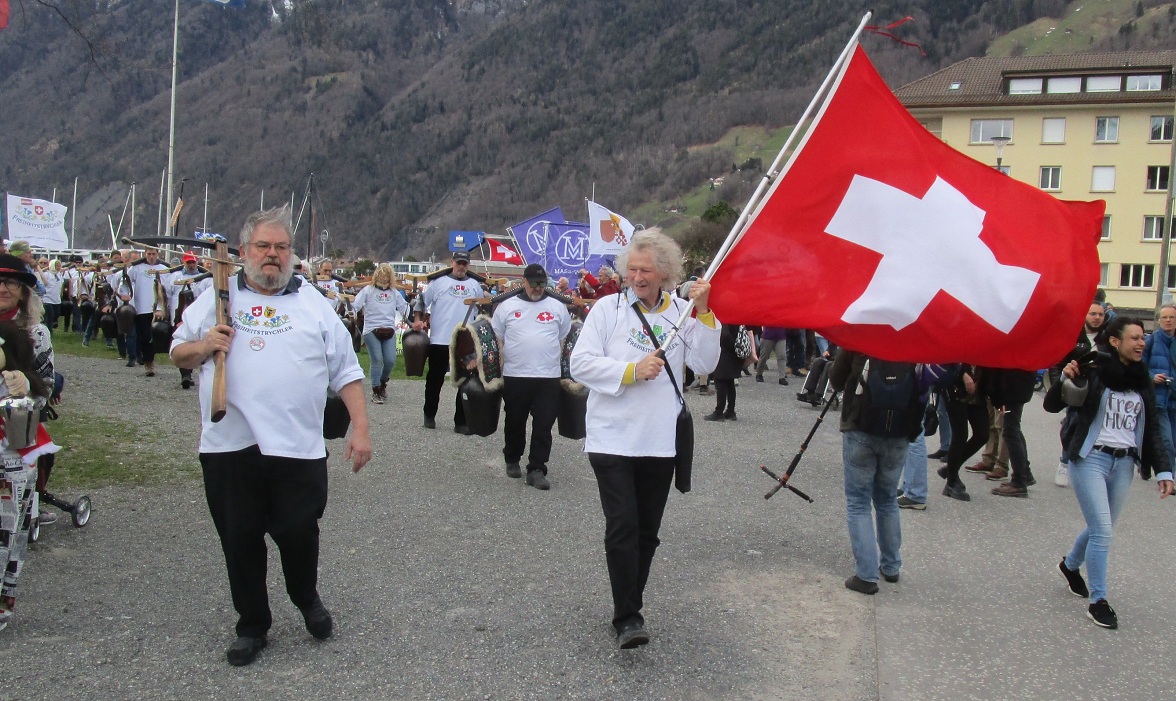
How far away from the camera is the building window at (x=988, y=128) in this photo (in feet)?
192

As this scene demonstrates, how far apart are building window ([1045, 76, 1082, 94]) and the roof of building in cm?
43

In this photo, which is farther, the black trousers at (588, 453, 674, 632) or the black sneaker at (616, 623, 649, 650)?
the black trousers at (588, 453, 674, 632)

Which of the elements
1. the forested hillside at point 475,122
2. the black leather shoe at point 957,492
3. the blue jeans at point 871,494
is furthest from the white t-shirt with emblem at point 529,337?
the forested hillside at point 475,122

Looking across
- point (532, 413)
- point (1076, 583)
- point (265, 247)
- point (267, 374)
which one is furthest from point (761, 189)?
point (532, 413)

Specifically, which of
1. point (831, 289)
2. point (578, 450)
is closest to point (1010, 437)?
point (578, 450)

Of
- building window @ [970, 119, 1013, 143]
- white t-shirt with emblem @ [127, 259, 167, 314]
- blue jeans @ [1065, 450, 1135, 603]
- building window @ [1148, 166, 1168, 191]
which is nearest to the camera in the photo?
blue jeans @ [1065, 450, 1135, 603]

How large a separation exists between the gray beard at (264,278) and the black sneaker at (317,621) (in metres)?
1.48

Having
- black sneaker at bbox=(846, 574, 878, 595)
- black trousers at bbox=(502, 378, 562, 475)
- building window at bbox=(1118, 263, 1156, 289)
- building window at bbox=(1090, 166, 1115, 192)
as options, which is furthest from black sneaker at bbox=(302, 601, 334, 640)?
building window at bbox=(1090, 166, 1115, 192)

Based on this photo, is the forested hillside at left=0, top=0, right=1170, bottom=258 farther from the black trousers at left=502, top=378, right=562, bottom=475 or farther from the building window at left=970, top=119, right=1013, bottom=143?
the black trousers at left=502, top=378, right=562, bottom=475

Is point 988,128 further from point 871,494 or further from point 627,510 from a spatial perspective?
point 627,510

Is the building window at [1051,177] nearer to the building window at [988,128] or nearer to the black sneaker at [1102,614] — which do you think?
the building window at [988,128]

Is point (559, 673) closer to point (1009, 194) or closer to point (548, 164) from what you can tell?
point (1009, 194)

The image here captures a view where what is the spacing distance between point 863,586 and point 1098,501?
4.55 feet

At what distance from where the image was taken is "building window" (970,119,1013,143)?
58562 mm
